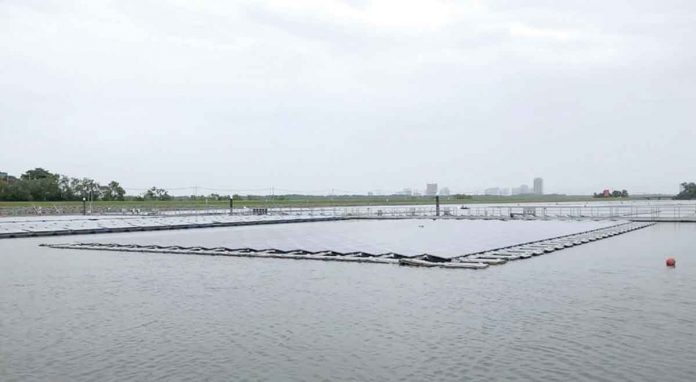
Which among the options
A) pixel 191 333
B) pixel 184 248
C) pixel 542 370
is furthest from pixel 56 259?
A: pixel 542 370

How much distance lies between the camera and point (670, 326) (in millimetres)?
9227

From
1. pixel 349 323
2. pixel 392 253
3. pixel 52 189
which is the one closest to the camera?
pixel 349 323

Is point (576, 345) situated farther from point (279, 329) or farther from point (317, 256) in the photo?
point (317, 256)

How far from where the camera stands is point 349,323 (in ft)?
31.8

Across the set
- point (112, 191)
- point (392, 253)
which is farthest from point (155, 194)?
point (392, 253)

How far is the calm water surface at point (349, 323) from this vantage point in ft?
24.0

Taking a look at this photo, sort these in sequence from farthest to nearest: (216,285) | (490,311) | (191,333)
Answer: (216,285)
(490,311)
(191,333)

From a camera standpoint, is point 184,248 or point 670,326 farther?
point 184,248

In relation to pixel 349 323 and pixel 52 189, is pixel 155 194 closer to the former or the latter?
pixel 52 189

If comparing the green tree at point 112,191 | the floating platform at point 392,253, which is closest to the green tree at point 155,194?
the green tree at point 112,191

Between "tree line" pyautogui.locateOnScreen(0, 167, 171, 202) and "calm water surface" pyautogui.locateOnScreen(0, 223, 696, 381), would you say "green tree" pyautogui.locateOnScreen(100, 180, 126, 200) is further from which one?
"calm water surface" pyautogui.locateOnScreen(0, 223, 696, 381)

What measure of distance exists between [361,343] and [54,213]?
50187 mm

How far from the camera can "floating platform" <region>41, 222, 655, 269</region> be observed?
56.5 feet

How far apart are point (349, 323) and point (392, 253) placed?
10148 millimetres
